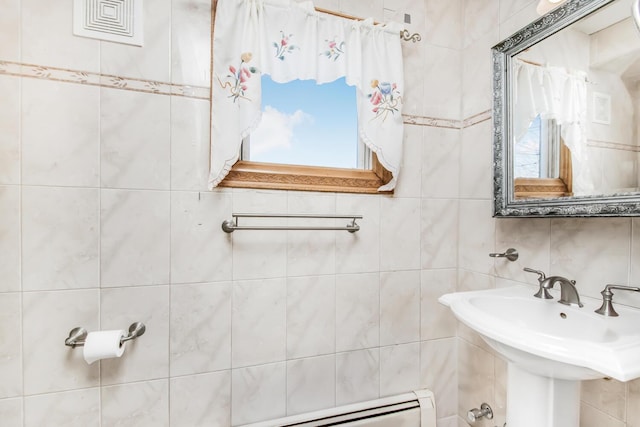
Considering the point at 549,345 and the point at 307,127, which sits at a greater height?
the point at 307,127

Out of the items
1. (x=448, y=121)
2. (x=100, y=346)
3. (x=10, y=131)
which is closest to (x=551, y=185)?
(x=448, y=121)

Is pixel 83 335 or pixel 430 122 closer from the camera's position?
pixel 83 335

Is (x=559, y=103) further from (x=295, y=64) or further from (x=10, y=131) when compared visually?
(x=10, y=131)

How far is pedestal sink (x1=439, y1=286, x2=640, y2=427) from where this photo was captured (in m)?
0.72

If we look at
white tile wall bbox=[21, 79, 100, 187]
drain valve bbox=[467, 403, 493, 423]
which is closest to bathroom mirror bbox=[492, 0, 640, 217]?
drain valve bbox=[467, 403, 493, 423]

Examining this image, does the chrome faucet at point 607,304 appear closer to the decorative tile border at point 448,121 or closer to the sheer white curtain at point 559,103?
the sheer white curtain at point 559,103

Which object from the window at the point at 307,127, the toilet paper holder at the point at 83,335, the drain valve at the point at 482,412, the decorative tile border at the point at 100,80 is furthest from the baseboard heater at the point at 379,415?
the decorative tile border at the point at 100,80

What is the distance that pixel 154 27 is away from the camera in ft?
3.94

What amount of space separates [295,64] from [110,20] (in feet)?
2.21

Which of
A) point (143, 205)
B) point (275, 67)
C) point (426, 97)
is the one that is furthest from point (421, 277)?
point (143, 205)

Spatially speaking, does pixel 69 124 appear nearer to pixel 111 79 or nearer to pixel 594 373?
pixel 111 79

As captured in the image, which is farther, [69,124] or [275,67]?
[275,67]

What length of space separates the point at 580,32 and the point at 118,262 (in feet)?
5.84

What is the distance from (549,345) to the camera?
0.77 m
